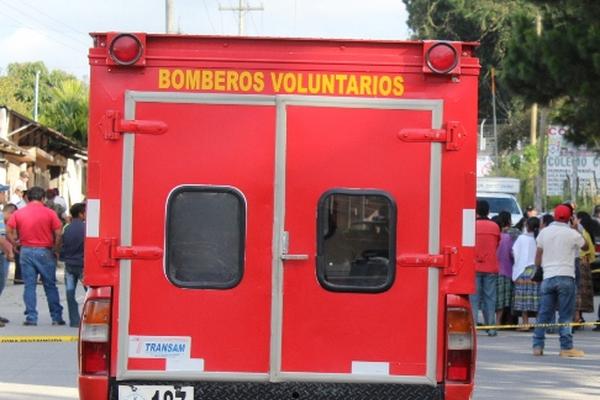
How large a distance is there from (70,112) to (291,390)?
4106 cm

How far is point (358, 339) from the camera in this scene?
7.48 metres

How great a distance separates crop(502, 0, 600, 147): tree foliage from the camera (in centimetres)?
1981

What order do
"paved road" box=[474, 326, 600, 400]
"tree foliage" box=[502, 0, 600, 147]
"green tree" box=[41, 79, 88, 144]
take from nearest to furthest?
"paved road" box=[474, 326, 600, 400] → "tree foliage" box=[502, 0, 600, 147] → "green tree" box=[41, 79, 88, 144]

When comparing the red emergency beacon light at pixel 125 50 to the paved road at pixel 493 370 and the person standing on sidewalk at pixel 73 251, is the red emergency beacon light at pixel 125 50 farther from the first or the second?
the person standing on sidewalk at pixel 73 251

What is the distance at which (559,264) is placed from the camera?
14.2m

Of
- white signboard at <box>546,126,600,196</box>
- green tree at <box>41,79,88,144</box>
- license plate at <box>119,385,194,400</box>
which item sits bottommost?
license plate at <box>119,385,194,400</box>

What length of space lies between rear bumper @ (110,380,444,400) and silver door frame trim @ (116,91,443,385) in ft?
0.13

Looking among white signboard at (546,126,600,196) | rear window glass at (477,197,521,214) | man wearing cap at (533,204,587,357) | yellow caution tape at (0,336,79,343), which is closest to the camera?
man wearing cap at (533,204,587,357)

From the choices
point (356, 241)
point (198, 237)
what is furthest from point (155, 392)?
point (356, 241)

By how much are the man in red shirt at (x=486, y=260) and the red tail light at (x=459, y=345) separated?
948cm

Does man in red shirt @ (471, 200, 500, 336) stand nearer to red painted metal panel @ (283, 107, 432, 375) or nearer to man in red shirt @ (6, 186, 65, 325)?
man in red shirt @ (6, 186, 65, 325)

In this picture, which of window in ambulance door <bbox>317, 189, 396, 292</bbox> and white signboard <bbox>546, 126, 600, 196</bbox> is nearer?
window in ambulance door <bbox>317, 189, 396, 292</bbox>

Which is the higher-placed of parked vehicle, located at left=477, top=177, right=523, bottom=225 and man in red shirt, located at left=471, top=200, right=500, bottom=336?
parked vehicle, located at left=477, top=177, right=523, bottom=225

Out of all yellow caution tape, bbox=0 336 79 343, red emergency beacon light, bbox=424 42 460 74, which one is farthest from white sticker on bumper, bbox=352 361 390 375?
yellow caution tape, bbox=0 336 79 343
